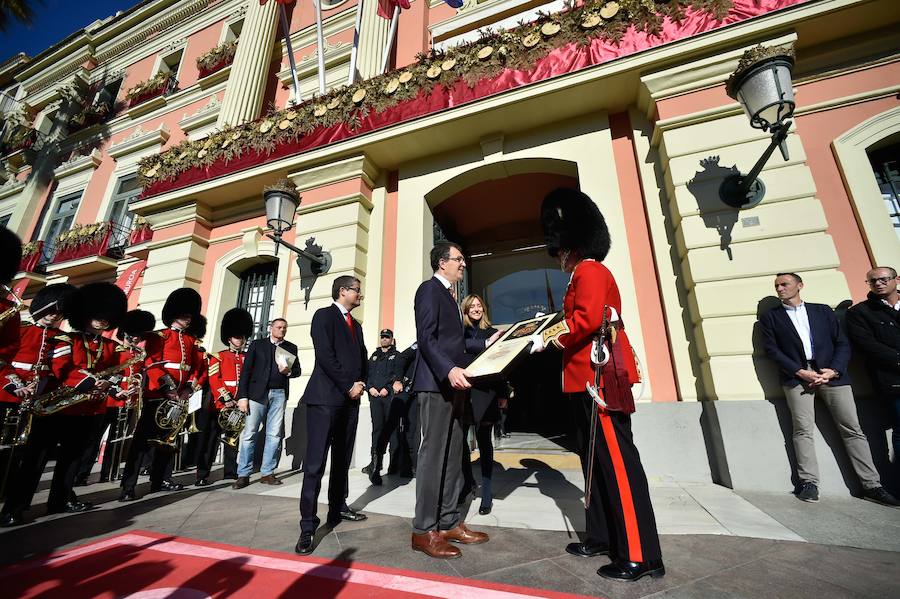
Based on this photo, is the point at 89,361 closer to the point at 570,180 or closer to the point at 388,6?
the point at 570,180

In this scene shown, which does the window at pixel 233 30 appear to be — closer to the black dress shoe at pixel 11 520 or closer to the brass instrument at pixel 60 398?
the brass instrument at pixel 60 398

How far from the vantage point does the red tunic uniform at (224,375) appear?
532cm

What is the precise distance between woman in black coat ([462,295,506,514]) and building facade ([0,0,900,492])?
88.4 inches

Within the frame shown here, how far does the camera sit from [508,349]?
2225 millimetres

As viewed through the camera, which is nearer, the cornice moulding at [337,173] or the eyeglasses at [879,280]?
the eyeglasses at [879,280]

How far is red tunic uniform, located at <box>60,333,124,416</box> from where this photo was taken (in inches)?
152

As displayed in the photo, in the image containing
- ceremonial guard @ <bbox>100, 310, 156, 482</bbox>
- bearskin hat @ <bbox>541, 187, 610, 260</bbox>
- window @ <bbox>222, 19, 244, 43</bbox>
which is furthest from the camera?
window @ <bbox>222, 19, 244, 43</bbox>

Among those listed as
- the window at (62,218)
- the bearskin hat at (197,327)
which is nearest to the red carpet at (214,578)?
the bearskin hat at (197,327)

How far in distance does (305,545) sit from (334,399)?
0.96 meters

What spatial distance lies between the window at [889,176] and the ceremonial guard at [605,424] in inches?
191

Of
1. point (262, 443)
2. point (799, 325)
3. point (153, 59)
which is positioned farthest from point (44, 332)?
point (153, 59)

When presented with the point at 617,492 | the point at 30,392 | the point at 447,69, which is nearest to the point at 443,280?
the point at 617,492

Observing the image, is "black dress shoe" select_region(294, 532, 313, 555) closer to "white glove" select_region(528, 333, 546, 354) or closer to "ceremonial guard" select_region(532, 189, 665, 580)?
"ceremonial guard" select_region(532, 189, 665, 580)

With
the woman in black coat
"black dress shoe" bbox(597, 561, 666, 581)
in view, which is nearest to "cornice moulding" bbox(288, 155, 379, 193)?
the woman in black coat
